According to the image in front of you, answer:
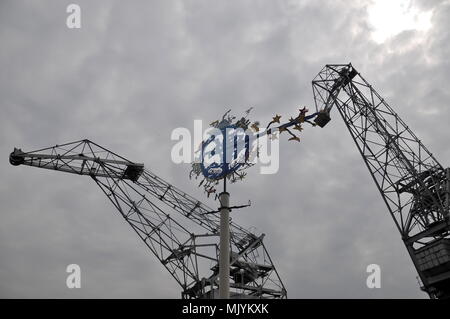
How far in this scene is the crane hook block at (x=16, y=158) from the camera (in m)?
44.3

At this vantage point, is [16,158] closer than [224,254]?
No

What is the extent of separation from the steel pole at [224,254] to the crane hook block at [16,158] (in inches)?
1313

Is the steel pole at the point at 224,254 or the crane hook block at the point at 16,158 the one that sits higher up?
the crane hook block at the point at 16,158

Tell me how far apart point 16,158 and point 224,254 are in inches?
1376

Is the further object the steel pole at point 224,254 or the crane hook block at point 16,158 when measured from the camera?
the crane hook block at point 16,158

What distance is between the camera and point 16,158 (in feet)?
146

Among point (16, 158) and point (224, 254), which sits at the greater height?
point (16, 158)

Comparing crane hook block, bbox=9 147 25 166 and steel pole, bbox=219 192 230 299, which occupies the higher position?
crane hook block, bbox=9 147 25 166

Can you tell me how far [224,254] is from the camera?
696 inches

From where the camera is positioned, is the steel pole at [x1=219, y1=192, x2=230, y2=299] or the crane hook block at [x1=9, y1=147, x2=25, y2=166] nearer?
the steel pole at [x1=219, y1=192, x2=230, y2=299]

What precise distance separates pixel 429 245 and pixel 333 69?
75.0 ft

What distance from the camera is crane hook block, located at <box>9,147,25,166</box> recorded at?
4434 centimetres

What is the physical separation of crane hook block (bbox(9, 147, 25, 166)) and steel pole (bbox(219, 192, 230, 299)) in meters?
33.3
